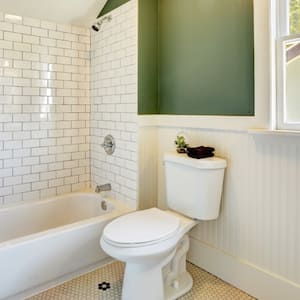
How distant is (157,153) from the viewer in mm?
2473

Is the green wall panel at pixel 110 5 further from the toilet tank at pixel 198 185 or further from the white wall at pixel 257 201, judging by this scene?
the toilet tank at pixel 198 185

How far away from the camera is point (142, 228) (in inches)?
66.2

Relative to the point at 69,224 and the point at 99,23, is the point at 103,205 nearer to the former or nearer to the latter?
the point at 69,224

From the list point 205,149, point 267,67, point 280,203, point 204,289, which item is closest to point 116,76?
point 205,149

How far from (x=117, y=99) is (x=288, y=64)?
Answer: 140 centimetres

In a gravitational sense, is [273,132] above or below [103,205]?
above

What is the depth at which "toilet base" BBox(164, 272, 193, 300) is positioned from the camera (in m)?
1.83

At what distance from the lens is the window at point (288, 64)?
160cm

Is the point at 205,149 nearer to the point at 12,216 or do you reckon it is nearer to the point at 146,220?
the point at 146,220

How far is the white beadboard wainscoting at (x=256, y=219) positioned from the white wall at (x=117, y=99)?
0.56 metres

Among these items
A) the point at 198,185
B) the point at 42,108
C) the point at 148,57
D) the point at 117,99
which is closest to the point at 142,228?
the point at 198,185

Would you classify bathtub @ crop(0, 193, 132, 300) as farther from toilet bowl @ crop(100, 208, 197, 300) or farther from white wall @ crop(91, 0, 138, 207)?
toilet bowl @ crop(100, 208, 197, 300)

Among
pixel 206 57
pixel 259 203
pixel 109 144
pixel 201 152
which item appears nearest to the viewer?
pixel 259 203

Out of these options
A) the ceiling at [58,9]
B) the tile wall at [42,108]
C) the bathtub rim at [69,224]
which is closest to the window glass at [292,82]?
the bathtub rim at [69,224]
